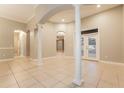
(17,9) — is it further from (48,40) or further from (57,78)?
(57,78)

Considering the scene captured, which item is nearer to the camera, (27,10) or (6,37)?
(27,10)

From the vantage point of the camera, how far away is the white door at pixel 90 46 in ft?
21.4

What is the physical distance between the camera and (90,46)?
22.7 ft

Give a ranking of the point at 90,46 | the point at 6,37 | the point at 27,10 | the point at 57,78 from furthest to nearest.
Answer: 1. the point at 6,37
2. the point at 90,46
3. the point at 27,10
4. the point at 57,78

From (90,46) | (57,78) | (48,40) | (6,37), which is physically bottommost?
(57,78)

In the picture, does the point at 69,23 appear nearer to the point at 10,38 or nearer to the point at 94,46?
Result: the point at 94,46

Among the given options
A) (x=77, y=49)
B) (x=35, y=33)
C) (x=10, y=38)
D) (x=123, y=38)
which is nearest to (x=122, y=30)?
(x=123, y=38)

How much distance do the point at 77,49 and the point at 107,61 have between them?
3.75m

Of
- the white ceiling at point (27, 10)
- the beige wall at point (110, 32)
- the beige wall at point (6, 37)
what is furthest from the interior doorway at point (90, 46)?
the beige wall at point (6, 37)

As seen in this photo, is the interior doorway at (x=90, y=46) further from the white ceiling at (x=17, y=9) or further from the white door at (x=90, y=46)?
the white ceiling at (x=17, y=9)

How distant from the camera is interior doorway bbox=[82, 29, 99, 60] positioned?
6430 millimetres

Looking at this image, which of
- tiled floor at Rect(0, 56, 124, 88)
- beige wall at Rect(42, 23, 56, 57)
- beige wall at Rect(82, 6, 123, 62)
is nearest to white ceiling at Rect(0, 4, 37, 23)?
beige wall at Rect(42, 23, 56, 57)

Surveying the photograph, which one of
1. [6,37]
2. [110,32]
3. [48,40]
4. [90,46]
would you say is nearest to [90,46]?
[90,46]
